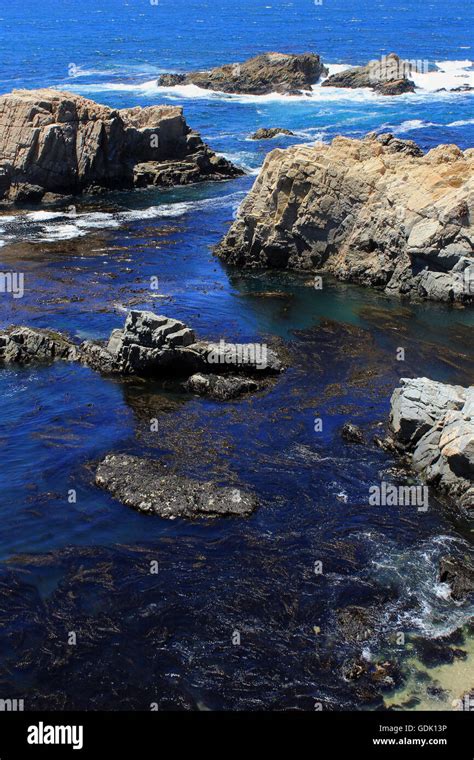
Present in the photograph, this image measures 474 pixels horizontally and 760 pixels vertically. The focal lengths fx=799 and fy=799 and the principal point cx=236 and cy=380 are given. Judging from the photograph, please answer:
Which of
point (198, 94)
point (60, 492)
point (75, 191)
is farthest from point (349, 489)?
point (198, 94)

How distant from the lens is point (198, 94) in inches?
4382

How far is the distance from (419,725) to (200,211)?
170ft

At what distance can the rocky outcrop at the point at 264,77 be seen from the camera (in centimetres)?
11256

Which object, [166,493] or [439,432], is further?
[439,432]

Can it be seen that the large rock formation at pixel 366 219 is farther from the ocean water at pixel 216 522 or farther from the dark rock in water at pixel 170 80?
the dark rock in water at pixel 170 80

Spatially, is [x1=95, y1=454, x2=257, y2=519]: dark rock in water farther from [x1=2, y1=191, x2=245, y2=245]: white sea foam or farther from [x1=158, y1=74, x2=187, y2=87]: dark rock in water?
[x1=158, y1=74, x2=187, y2=87]: dark rock in water

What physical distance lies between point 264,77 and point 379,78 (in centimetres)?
1624

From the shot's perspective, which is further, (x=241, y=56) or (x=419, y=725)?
(x=241, y=56)

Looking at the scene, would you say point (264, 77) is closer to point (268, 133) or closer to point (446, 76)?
point (446, 76)

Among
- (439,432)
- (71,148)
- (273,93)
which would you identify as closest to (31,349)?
(439,432)

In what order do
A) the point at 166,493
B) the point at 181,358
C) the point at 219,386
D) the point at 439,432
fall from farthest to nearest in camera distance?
the point at 181,358 < the point at 219,386 < the point at 439,432 < the point at 166,493

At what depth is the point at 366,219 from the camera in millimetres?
49062

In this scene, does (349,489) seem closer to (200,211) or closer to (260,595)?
(260,595)

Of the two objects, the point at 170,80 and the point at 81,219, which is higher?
the point at 170,80
